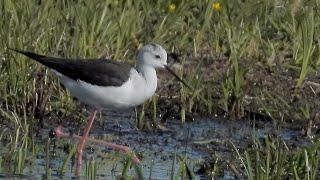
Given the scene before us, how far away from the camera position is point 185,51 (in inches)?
424

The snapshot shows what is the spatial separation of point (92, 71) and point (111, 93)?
22 cm

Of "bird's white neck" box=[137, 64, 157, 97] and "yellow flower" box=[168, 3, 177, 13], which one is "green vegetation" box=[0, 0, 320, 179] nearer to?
"yellow flower" box=[168, 3, 177, 13]

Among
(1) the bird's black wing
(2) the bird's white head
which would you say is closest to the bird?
(1) the bird's black wing

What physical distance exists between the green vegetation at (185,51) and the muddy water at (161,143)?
0.11m

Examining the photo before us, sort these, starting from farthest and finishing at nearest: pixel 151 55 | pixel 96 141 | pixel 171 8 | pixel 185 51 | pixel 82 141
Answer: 1. pixel 171 8
2. pixel 185 51
3. pixel 151 55
4. pixel 96 141
5. pixel 82 141

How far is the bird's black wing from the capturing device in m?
8.92

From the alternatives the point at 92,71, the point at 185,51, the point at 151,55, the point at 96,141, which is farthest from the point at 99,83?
the point at 185,51

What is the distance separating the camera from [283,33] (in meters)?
11.2

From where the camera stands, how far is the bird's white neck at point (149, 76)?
9.09m

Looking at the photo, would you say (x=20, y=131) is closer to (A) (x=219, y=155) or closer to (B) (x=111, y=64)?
(B) (x=111, y=64)

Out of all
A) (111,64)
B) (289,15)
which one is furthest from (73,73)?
(289,15)

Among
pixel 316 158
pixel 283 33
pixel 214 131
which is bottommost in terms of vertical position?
pixel 316 158

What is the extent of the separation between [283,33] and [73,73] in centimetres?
298

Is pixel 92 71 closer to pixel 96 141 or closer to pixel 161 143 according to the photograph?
pixel 96 141
